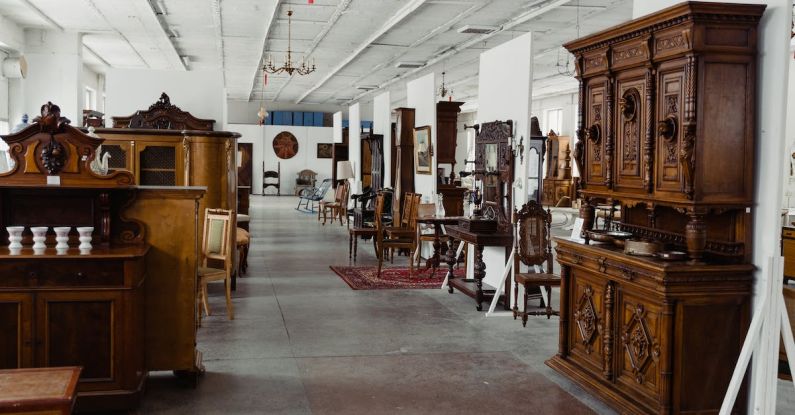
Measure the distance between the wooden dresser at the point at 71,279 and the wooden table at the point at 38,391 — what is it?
839mm

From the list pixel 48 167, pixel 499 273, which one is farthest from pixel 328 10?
pixel 48 167

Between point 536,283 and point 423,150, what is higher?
point 423,150

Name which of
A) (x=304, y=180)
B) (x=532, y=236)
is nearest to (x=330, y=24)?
(x=532, y=236)

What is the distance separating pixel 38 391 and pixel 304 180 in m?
26.2

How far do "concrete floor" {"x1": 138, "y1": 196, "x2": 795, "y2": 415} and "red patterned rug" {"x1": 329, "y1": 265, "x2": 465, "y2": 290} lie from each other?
27 centimetres

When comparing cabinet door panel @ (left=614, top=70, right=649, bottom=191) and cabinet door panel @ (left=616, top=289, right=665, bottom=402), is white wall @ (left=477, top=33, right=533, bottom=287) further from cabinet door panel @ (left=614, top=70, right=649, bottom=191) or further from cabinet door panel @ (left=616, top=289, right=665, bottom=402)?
cabinet door panel @ (left=616, top=289, right=665, bottom=402)

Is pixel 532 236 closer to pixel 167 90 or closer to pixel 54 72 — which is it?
pixel 167 90

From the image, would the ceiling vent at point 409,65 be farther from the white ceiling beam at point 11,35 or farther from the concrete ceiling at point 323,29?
the white ceiling beam at point 11,35

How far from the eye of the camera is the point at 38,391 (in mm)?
3174

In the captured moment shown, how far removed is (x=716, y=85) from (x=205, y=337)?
4.48 meters

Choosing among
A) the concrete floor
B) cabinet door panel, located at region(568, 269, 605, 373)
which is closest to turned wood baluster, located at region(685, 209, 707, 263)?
cabinet door panel, located at region(568, 269, 605, 373)

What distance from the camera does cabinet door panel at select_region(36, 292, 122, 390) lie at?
4.25 m

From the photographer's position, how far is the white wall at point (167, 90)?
35.0 ft

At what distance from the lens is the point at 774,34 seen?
4102 mm
